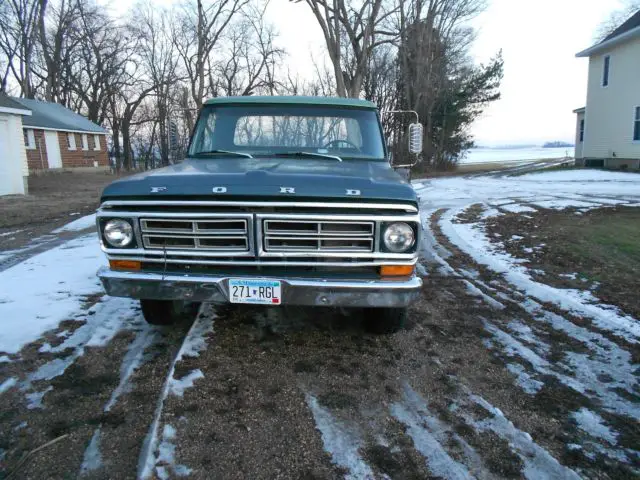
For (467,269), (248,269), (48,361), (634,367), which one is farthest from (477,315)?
(48,361)

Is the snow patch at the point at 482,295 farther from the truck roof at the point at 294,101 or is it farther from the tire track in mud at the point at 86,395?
the tire track in mud at the point at 86,395

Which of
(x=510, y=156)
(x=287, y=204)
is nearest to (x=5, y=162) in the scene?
(x=287, y=204)

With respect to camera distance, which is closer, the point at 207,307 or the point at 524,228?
the point at 207,307

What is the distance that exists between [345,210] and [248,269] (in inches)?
31.7

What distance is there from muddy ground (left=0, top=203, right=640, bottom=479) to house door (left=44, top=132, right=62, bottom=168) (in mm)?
30663

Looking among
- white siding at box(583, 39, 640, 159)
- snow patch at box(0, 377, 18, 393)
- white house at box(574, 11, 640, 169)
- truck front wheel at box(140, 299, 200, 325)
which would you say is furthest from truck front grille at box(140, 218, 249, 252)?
white siding at box(583, 39, 640, 159)

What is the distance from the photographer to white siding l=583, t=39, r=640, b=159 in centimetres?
2156

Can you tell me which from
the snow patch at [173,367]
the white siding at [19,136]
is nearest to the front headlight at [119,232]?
the snow patch at [173,367]

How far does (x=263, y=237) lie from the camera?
312cm

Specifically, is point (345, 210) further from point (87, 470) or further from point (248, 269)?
point (87, 470)

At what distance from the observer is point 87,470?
228 centimetres

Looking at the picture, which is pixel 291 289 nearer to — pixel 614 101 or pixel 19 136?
pixel 19 136

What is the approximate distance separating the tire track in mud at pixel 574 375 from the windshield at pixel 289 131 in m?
2.05

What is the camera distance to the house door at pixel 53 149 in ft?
98.1
